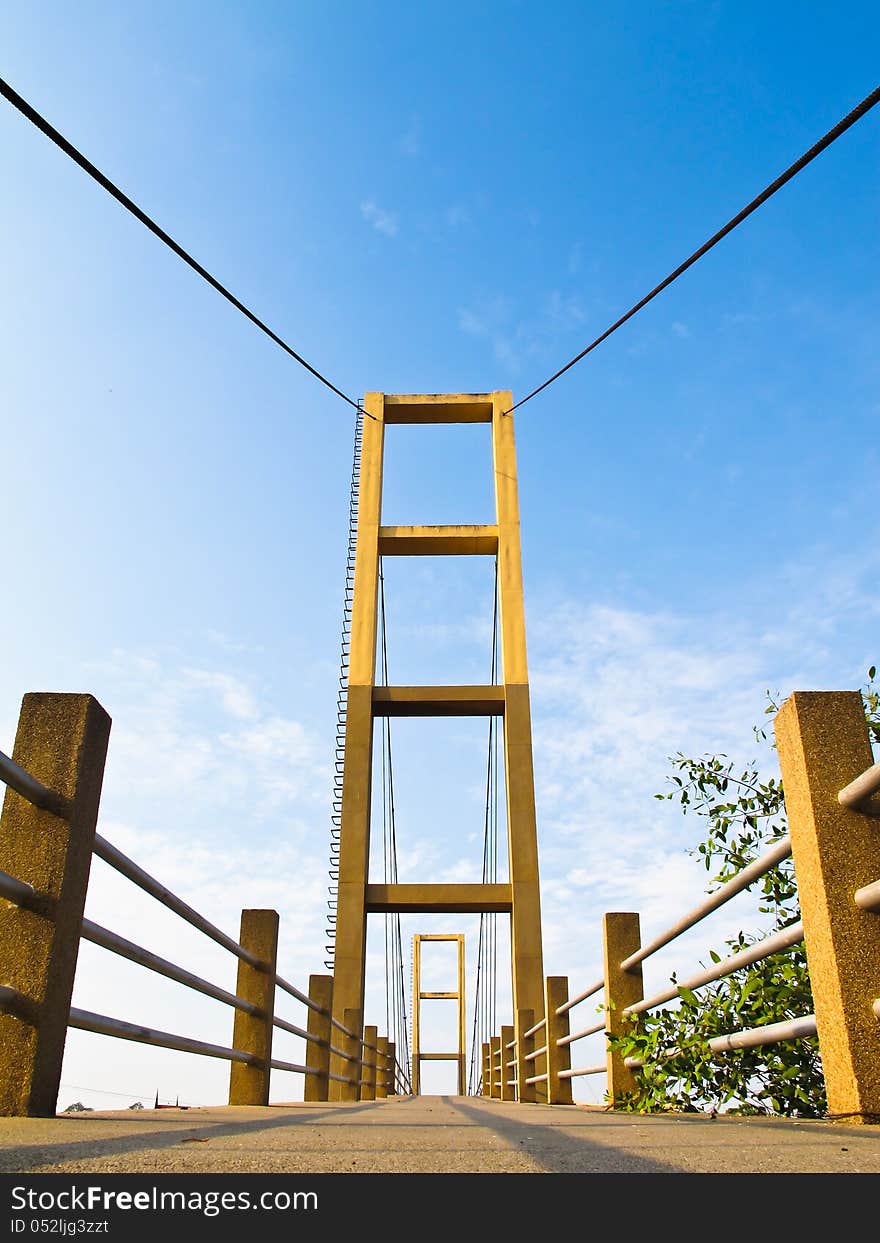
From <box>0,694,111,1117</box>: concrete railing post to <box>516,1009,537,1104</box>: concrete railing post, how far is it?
19.6ft

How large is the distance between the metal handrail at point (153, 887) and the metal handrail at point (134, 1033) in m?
0.33

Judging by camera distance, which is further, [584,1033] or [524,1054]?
[524,1054]

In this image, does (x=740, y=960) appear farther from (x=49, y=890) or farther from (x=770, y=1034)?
(x=49, y=890)

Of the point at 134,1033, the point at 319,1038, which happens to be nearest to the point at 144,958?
the point at 134,1033

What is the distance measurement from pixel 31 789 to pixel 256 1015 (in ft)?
7.72

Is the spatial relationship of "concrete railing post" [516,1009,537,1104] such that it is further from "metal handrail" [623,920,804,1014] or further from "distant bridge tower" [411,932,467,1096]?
"distant bridge tower" [411,932,467,1096]

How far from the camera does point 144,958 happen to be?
2459mm

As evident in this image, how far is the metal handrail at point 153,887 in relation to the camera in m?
2.30

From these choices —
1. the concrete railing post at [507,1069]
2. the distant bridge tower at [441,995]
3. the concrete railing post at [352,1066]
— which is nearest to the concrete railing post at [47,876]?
the concrete railing post at [352,1066]

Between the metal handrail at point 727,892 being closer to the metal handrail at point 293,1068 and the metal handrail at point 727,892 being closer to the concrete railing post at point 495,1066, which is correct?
the metal handrail at point 293,1068

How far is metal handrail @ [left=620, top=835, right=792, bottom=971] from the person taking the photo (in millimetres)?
2121

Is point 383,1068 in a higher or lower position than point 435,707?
lower
